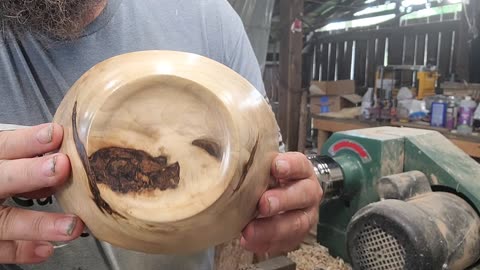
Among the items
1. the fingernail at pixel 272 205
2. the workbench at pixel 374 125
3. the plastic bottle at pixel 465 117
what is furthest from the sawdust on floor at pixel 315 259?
the plastic bottle at pixel 465 117

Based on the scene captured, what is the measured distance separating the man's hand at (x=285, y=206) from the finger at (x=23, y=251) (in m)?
0.25

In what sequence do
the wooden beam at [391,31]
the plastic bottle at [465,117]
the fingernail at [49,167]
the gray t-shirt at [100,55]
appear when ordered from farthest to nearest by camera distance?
the wooden beam at [391,31] → the plastic bottle at [465,117] → the gray t-shirt at [100,55] → the fingernail at [49,167]

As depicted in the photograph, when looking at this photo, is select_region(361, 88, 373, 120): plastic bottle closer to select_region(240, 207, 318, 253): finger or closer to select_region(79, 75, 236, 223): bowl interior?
select_region(240, 207, 318, 253): finger

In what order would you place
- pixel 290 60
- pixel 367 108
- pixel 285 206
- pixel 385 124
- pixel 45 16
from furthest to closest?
pixel 367 108, pixel 290 60, pixel 385 124, pixel 45 16, pixel 285 206

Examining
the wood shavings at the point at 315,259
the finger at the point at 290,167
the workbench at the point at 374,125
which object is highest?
the finger at the point at 290,167

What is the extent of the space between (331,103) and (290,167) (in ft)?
12.3

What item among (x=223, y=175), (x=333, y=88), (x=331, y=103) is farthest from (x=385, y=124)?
(x=223, y=175)

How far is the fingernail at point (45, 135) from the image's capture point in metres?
0.44

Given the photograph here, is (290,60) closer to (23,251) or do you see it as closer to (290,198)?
(290,198)

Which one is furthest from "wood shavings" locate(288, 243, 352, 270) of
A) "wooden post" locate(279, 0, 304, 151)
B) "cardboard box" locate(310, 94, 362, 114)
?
"cardboard box" locate(310, 94, 362, 114)

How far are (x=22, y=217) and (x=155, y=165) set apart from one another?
158 millimetres

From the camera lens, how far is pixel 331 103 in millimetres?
4164

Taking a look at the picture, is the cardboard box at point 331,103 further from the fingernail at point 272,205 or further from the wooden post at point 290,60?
the fingernail at point 272,205

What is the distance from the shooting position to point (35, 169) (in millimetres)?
419
